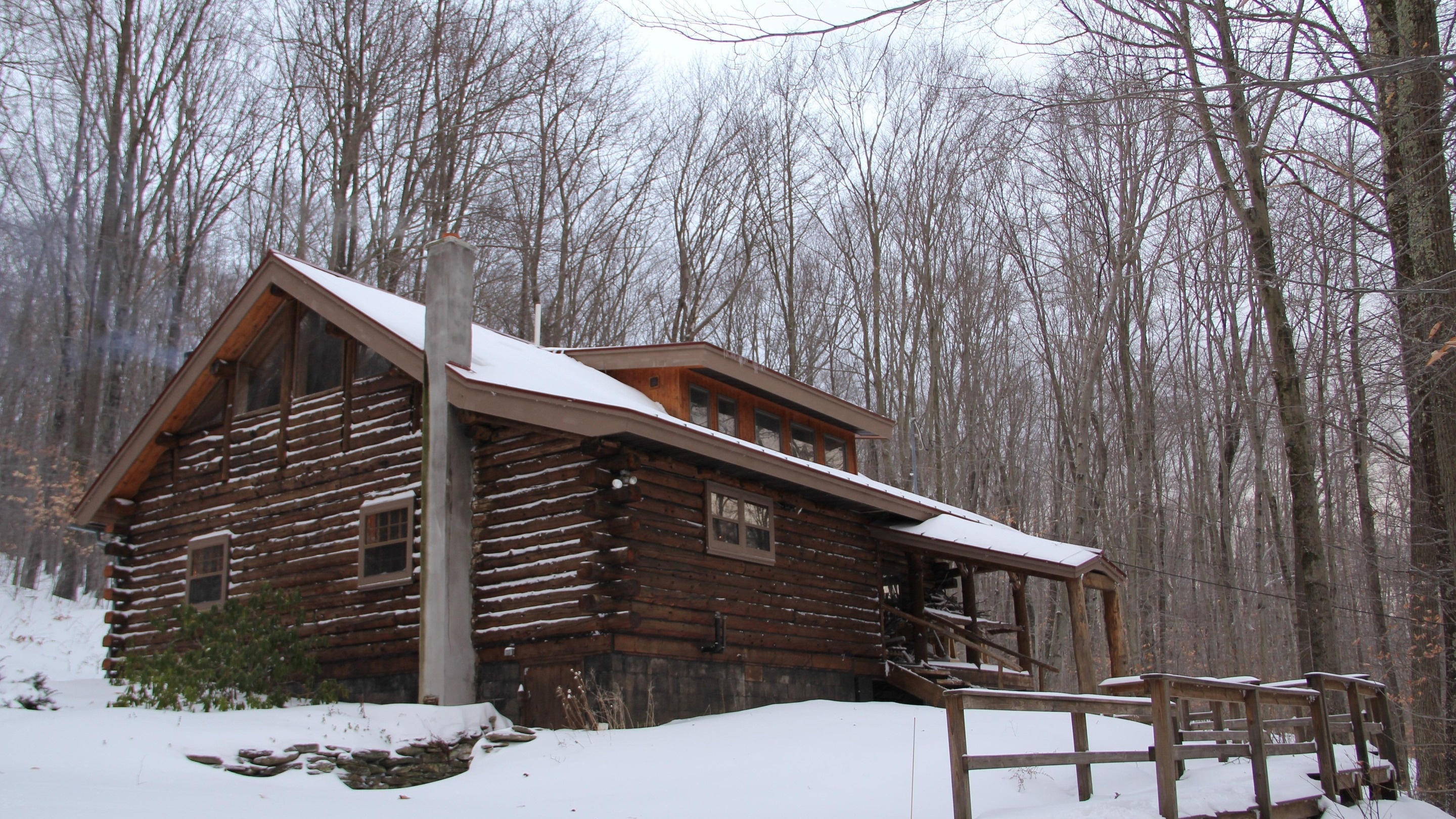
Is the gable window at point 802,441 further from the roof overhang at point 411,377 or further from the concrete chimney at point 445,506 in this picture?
the concrete chimney at point 445,506

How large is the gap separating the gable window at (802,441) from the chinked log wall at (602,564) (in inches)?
132

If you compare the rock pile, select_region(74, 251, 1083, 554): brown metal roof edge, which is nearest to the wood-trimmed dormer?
select_region(74, 251, 1083, 554): brown metal roof edge

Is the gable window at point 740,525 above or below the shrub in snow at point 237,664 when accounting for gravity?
above

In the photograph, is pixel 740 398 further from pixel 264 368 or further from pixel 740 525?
pixel 264 368

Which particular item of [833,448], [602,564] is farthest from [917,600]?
[602,564]

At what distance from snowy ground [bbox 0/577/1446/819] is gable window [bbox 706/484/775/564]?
2.31 m

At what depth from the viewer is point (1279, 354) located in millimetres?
12797

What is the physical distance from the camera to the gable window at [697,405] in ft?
54.1

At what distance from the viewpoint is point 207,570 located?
16.6 meters

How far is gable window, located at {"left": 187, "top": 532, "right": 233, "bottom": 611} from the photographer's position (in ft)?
53.4

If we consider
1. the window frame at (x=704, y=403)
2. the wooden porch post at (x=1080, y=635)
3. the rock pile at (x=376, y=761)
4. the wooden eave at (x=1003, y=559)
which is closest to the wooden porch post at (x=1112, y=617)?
the wooden eave at (x=1003, y=559)

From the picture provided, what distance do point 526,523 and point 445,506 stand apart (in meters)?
1.04

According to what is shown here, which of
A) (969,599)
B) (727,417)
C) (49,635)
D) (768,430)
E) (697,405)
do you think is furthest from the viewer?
(49,635)

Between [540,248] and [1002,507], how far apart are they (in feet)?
52.2
